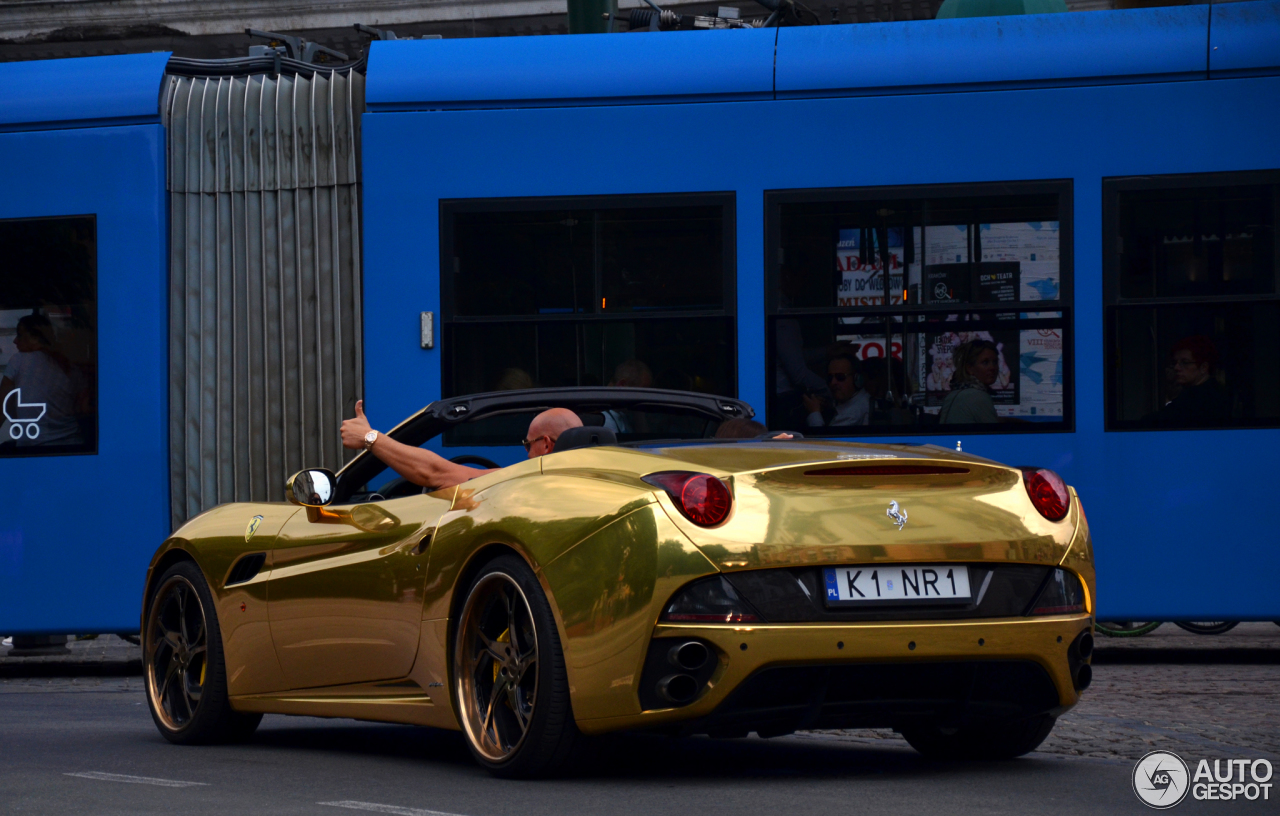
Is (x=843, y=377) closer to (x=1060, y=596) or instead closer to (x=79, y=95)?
(x=1060, y=596)

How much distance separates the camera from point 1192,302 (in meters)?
9.74

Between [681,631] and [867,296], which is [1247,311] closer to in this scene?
[867,296]

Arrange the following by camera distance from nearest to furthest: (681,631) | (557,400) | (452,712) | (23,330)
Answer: (681,631) < (452,712) < (557,400) < (23,330)

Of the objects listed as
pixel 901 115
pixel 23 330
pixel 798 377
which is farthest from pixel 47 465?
pixel 901 115

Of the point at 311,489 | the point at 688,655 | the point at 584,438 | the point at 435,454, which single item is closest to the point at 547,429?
the point at 435,454

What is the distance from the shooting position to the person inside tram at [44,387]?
35.1 ft

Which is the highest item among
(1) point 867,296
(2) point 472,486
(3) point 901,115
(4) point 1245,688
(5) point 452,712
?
(3) point 901,115

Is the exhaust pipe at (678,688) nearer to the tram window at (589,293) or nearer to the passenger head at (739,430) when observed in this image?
the passenger head at (739,430)

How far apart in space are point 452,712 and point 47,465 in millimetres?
5529

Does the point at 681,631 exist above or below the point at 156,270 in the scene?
below

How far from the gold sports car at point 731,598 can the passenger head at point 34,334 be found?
5148mm

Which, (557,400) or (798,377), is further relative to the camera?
(798,377)

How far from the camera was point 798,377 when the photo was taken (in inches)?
392

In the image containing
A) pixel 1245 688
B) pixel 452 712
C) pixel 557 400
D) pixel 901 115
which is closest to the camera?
pixel 452 712
